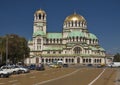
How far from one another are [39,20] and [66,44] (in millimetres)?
18149

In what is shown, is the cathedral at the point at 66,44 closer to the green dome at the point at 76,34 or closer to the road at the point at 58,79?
the green dome at the point at 76,34

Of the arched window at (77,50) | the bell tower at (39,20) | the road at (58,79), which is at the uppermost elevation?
the bell tower at (39,20)

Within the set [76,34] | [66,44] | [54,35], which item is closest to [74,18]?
[76,34]

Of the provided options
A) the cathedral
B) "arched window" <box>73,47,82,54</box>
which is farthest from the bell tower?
"arched window" <box>73,47,82,54</box>

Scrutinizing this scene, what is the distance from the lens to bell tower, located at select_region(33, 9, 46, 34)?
611 feet

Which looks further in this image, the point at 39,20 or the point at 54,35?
the point at 54,35

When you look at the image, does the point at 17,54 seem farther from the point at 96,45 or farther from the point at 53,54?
the point at 96,45

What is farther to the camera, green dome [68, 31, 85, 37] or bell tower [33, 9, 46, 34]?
bell tower [33, 9, 46, 34]

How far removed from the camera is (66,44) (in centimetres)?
18562

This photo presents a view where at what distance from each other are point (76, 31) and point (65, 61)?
55.9ft

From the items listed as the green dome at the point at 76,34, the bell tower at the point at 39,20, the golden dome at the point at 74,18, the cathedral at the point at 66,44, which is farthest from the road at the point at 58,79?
the golden dome at the point at 74,18

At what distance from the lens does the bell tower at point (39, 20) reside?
18638 cm

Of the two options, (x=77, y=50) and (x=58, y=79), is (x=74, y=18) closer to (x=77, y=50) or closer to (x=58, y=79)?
(x=77, y=50)

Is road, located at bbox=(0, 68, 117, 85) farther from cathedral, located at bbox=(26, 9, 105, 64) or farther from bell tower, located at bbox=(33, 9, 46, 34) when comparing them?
bell tower, located at bbox=(33, 9, 46, 34)
